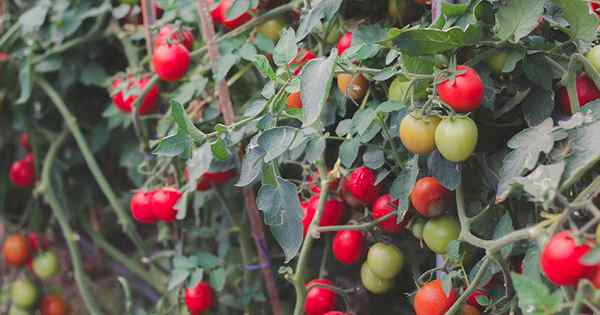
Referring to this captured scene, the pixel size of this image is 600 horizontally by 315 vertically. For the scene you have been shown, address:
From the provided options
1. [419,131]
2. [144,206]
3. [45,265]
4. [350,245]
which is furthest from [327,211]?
[45,265]

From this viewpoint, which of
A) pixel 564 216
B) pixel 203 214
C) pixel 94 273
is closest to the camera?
pixel 564 216

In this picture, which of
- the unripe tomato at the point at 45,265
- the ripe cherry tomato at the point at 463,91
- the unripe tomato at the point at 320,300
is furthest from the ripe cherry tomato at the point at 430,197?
the unripe tomato at the point at 45,265

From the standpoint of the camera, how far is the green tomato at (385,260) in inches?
44.8

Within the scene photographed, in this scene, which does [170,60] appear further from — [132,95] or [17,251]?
[17,251]

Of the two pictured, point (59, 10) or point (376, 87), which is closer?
point (376, 87)

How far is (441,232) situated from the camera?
1060 millimetres

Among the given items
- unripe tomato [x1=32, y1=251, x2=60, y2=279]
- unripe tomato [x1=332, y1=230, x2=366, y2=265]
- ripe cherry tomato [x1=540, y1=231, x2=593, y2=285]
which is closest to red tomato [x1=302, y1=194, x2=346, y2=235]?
unripe tomato [x1=332, y1=230, x2=366, y2=265]

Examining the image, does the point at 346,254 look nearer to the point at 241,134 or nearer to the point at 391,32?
the point at 241,134

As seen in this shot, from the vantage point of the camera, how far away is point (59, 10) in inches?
68.9

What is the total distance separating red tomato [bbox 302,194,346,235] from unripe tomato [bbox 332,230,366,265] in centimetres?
3

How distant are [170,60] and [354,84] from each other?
1.40 ft

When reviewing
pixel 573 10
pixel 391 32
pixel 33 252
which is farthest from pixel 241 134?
pixel 33 252

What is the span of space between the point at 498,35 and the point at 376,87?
265mm

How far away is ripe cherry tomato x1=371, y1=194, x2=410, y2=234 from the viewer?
1.12 m
